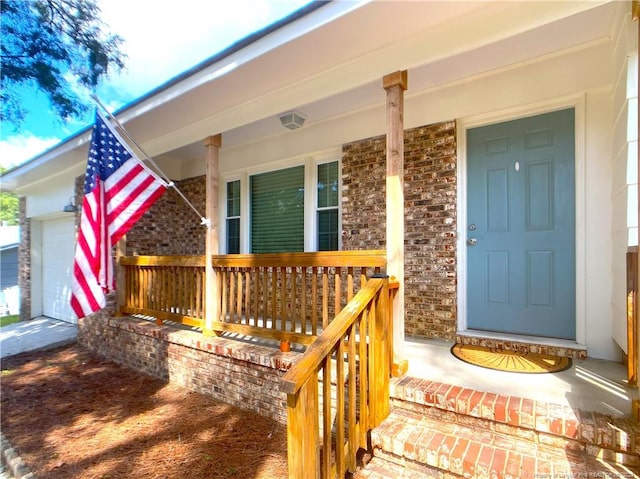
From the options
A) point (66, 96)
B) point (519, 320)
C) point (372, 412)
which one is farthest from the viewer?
point (66, 96)

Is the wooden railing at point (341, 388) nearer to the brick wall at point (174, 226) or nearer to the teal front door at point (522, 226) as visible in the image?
the teal front door at point (522, 226)

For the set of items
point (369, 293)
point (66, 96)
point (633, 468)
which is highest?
point (66, 96)

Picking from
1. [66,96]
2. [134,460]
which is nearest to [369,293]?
[134,460]

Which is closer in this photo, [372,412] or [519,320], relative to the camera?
[372,412]

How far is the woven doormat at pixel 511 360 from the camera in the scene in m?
2.67

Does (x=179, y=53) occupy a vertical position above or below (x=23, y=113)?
above

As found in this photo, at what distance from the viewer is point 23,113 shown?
14.7 feet

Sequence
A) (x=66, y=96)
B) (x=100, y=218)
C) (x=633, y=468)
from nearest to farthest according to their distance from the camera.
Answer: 1. (x=633, y=468)
2. (x=100, y=218)
3. (x=66, y=96)

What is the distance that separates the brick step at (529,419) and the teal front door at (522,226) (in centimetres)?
144

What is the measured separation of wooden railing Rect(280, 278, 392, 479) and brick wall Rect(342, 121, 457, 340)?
54.5 inches

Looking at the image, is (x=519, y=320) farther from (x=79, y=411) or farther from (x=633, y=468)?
(x=79, y=411)

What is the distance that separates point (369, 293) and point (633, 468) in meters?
1.63

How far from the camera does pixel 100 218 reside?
3.58 m

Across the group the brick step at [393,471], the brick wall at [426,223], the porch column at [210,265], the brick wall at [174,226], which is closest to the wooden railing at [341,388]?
the brick step at [393,471]
